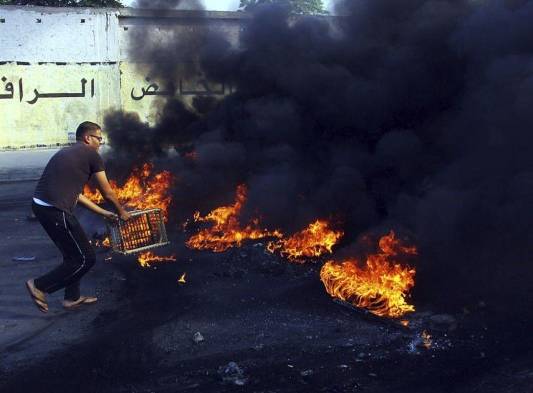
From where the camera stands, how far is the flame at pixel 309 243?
289 inches

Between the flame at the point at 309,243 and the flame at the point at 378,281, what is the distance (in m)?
0.99

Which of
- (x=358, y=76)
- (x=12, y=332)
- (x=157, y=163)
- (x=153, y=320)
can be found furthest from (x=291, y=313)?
(x=157, y=163)

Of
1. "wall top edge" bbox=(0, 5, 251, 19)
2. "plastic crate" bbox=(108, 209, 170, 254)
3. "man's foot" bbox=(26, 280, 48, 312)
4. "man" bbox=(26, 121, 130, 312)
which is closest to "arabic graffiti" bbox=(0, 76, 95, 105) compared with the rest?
"wall top edge" bbox=(0, 5, 251, 19)

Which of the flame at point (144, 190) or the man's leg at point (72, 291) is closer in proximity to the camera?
the man's leg at point (72, 291)

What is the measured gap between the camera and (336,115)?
859cm

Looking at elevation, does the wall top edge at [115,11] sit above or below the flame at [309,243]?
above

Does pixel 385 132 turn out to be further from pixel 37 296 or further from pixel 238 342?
pixel 37 296

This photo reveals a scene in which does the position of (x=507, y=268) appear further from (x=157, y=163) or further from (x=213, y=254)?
(x=157, y=163)

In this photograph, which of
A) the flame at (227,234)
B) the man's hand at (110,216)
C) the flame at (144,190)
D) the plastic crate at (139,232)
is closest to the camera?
the man's hand at (110,216)

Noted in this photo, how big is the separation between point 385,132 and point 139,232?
361 centimetres

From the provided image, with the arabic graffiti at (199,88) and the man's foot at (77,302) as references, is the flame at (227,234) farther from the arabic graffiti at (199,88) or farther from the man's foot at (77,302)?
the arabic graffiti at (199,88)

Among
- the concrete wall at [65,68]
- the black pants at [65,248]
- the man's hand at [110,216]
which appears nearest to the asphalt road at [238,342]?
the black pants at [65,248]

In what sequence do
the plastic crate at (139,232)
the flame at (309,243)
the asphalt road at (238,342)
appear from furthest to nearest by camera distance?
the flame at (309,243)
the plastic crate at (139,232)
the asphalt road at (238,342)

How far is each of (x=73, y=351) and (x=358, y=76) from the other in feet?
18.8
